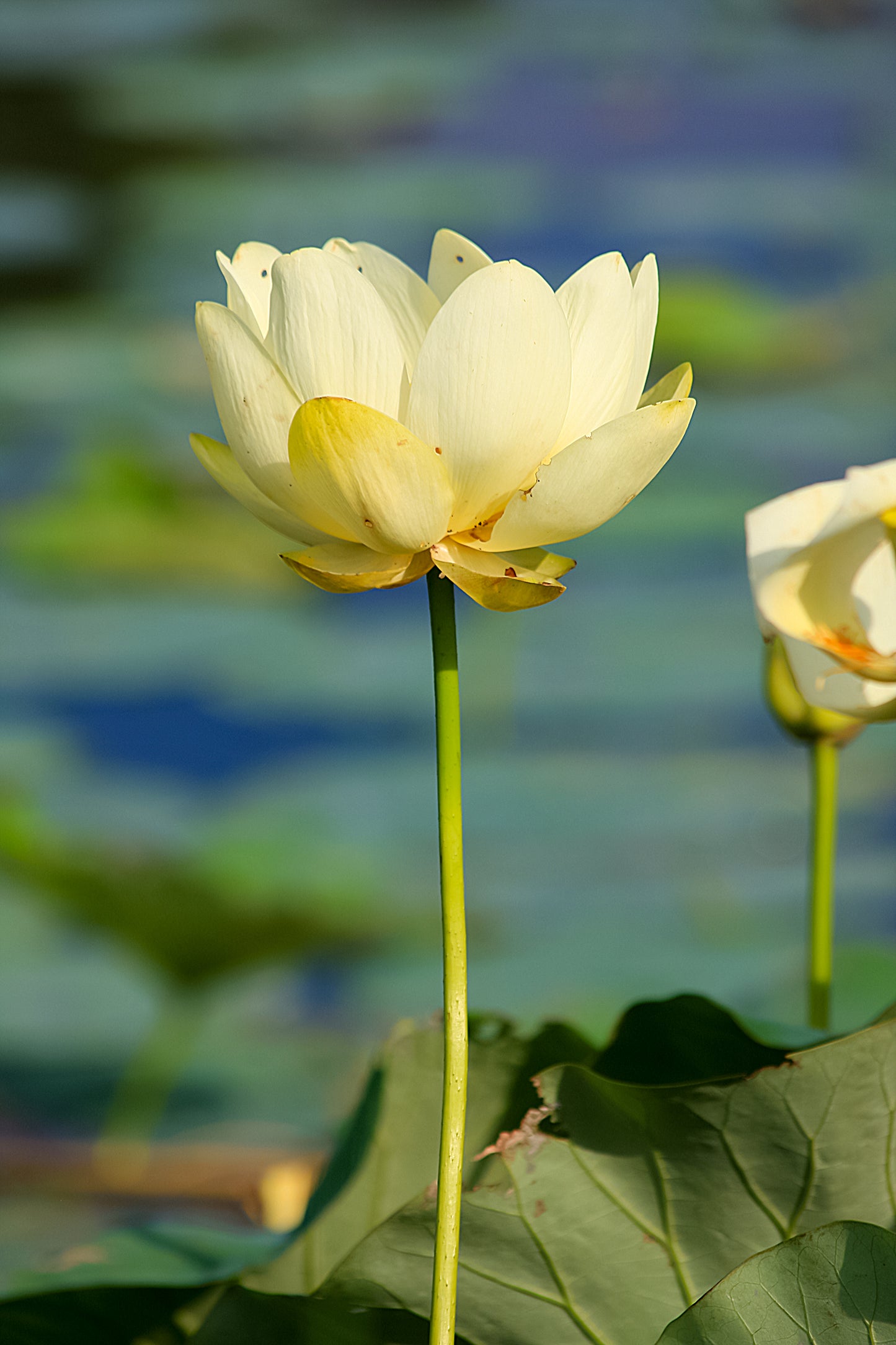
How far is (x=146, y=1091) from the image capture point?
101 centimetres

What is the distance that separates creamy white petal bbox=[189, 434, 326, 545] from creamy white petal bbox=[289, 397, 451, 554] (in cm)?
2

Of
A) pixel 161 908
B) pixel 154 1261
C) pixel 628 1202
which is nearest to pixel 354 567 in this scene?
pixel 628 1202

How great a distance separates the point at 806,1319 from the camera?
20 cm

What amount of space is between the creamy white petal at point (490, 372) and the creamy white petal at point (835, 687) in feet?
0.23

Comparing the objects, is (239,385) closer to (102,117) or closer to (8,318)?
(8,318)

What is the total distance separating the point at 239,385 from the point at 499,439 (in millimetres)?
45

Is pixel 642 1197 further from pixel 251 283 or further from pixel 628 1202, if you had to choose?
pixel 251 283

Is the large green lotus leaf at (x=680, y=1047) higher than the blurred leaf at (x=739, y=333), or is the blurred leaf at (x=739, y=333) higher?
the blurred leaf at (x=739, y=333)

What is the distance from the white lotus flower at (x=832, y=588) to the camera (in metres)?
0.21

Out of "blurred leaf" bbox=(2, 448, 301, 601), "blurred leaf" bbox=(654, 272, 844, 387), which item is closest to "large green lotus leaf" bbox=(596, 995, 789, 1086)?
"blurred leaf" bbox=(2, 448, 301, 601)

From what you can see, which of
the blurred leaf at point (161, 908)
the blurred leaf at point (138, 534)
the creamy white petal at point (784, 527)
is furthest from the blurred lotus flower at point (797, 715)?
the blurred leaf at point (138, 534)

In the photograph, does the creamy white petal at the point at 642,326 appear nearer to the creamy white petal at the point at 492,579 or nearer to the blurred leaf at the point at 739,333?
the creamy white petal at the point at 492,579

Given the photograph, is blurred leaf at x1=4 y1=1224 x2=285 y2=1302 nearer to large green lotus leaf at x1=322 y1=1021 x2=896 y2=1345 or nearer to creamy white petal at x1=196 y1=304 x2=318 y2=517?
large green lotus leaf at x1=322 y1=1021 x2=896 y2=1345

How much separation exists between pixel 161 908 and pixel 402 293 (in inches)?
27.3
